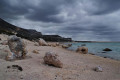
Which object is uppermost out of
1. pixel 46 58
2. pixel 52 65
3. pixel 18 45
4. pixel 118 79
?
pixel 18 45

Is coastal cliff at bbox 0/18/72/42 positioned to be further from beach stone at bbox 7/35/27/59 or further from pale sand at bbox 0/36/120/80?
pale sand at bbox 0/36/120/80

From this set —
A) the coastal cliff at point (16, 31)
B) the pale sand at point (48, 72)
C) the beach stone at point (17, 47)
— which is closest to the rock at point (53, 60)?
the pale sand at point (48, 72)

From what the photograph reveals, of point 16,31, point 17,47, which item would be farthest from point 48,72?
point 16,31

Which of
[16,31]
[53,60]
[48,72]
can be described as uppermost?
[16,31]

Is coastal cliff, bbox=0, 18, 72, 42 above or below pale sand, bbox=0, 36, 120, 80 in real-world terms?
above

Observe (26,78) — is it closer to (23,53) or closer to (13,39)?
(23,53)

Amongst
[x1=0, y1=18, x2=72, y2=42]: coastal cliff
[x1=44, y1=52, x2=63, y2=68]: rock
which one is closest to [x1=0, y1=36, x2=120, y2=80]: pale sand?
[x1=44, y1=52, x2=63, y2=68]: rock

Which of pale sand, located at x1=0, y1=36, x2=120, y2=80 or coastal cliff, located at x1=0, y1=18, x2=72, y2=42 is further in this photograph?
coastal cliff, located at x1=0, y1=18, x2=72, y2=42

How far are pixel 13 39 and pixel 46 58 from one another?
3.00 meters

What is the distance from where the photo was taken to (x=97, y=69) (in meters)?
6.14

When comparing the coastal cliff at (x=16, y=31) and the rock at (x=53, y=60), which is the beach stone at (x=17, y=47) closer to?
the rock at (x=53, y=60)

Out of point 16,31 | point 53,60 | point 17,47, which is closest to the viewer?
point 53,60

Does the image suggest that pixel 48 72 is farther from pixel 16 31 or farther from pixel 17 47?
pixel 16 31

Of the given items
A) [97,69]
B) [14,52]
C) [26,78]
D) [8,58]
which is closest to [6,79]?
[26,78]
